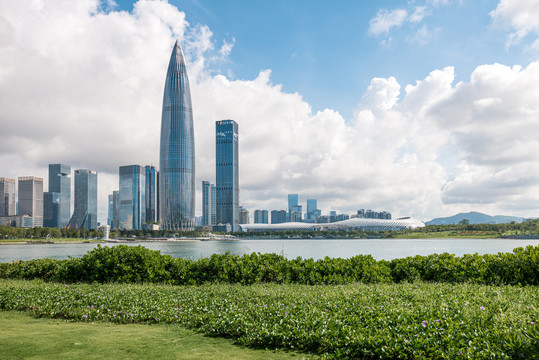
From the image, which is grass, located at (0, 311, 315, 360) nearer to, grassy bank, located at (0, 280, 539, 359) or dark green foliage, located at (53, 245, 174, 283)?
grassy bank, located at (0, 280, 539, 359)

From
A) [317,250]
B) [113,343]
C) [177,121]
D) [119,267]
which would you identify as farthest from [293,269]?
[177,121]

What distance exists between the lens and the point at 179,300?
958cm

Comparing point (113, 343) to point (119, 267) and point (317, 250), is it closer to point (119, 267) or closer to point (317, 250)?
point (119, 267)

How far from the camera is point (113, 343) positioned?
256 inches

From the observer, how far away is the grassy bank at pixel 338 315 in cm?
549

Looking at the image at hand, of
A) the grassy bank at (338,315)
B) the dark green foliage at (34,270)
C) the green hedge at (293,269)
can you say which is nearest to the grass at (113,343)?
the grassy bank at (338,315)

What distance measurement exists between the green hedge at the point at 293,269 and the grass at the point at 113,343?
5.35m

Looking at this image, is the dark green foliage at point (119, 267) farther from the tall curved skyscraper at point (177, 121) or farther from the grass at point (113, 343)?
the tall curved skyscraper at point (177, 121)

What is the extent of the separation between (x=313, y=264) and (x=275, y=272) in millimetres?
1343

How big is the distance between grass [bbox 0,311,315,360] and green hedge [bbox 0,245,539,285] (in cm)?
535

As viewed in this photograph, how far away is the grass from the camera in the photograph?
19.4 ft

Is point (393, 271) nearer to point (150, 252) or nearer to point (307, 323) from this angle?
point (307, 323)

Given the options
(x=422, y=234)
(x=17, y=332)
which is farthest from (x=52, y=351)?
(x=422, y=234)

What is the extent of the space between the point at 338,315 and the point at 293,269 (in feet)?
18.7
